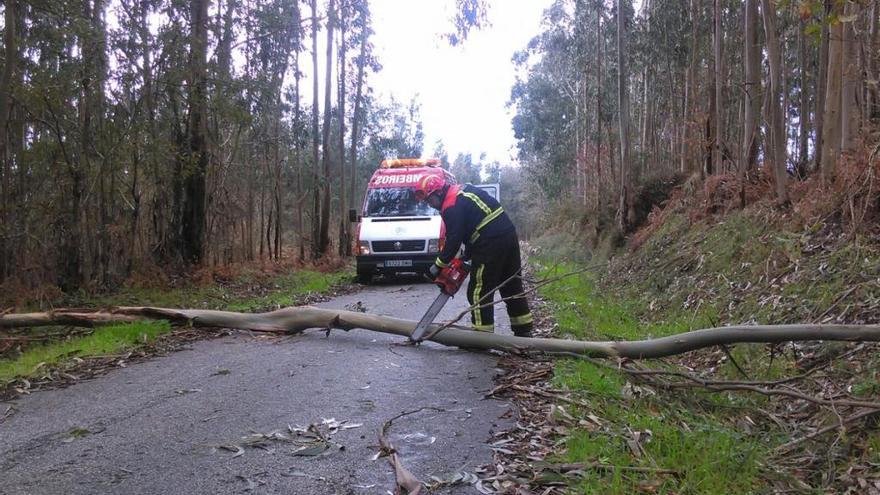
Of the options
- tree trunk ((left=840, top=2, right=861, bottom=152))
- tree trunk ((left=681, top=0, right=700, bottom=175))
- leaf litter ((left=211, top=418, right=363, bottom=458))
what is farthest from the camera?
tree trunk ((left=681, top=0, right=700, bottom=175))

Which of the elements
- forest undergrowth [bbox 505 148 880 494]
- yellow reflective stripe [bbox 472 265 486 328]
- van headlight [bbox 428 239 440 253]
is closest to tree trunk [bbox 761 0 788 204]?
forest undergrowth [bbox 505 148 880 494]

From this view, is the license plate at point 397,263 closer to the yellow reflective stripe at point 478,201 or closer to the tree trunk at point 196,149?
the tree trunk at point 196,149

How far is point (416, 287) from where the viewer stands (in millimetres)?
13727

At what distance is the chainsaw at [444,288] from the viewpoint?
6270 mm

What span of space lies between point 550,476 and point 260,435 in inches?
67.0

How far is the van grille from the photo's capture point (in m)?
13.9

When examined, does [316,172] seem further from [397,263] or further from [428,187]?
[428,187]

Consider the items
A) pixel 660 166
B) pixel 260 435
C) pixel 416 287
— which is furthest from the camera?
pixel 660 166

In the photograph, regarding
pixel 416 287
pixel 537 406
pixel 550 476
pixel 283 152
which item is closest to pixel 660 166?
pixel 416 287

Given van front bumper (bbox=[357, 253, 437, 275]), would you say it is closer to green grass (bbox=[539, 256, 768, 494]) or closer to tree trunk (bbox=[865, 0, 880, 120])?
tree trunk (bbox=[865, 0, 880, 120])

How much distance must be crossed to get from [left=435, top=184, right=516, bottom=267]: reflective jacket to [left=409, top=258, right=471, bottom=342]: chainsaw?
0.26 m

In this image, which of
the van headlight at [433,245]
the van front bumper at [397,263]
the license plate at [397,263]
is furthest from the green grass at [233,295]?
the van headlight at [433,245]

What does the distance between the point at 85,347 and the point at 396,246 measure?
8164mm

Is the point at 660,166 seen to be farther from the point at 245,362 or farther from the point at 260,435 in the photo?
the point at 260,435
